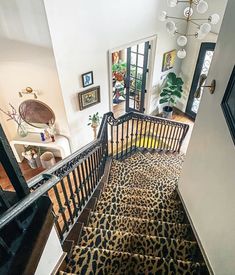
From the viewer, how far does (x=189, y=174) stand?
270cm

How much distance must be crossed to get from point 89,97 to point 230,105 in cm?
354

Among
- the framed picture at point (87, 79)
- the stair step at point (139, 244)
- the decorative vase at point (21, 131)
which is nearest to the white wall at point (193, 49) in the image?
the framed picture at point (87, 79)

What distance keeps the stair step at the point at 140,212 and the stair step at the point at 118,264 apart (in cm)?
73

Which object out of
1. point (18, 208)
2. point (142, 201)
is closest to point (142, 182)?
point (142, 201)

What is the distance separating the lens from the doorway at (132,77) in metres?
5.79

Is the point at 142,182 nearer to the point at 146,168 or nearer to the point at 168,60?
the point at 146,168

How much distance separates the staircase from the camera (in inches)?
77.4

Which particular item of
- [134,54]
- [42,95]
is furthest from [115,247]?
[134,54]

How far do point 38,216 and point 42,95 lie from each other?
3.46 m

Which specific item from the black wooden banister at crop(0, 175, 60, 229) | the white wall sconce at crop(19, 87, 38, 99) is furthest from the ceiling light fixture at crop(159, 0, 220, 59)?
the black wooden banister at crop(0, 175, 60, 229)

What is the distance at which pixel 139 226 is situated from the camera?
2510 mm

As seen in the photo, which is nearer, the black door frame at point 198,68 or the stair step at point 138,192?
the stair step at point 138,192

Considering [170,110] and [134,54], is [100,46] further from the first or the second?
[170,110]

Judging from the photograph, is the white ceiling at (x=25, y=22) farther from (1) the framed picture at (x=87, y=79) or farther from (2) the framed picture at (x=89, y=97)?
(2) the framed picture at (x=89, y=97)
